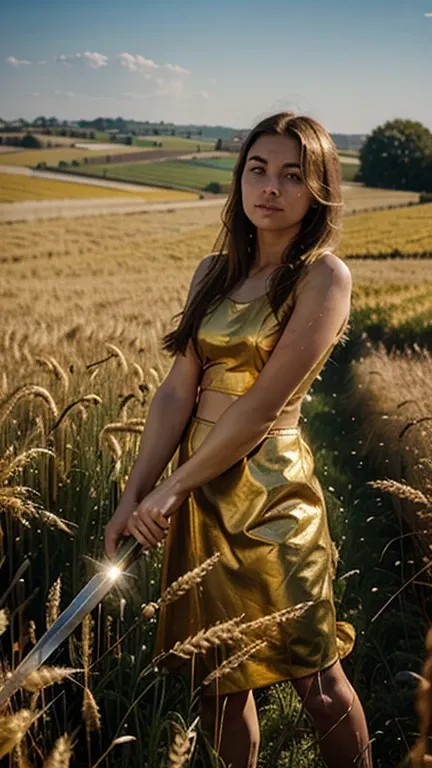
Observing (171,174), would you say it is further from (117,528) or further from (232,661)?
(232,661)

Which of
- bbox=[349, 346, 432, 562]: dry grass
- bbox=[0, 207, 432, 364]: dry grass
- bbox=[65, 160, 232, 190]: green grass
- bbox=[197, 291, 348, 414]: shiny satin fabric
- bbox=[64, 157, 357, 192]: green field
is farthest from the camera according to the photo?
bbox=[65, 160, 232, 190]: green grass

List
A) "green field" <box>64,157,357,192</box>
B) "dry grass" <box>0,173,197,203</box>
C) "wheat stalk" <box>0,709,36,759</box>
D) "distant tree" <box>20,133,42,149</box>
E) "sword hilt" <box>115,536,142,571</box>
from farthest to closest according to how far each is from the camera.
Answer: "green field" <box>64,157,357,192</box> < "dry grass" <box>0,173,197,203</box> < "distant tree" <box>20,133,42,149</box> < "sword hilt" <box>115,536,142,571</box> < "wheat stalk" <box>0,709,36,759</box>

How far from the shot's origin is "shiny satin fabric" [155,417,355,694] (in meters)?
1.23

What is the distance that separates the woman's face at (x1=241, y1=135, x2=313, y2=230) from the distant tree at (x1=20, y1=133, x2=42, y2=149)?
362 cm

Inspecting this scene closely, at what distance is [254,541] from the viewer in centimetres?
123

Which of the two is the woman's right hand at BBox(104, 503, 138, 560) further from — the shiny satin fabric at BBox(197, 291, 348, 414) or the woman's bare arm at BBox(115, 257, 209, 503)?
the shiny satin fabric at BBox(197, 291, 348, 414)

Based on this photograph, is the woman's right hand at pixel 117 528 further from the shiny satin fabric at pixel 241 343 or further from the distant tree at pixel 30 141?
the distant tree at pixel 30 141

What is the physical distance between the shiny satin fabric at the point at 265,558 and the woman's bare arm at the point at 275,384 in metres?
0.04

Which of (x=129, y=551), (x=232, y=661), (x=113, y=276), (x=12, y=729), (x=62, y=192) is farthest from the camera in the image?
(x=113, y=276)

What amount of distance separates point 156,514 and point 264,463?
6.6 inches

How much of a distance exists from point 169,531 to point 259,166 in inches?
21.8

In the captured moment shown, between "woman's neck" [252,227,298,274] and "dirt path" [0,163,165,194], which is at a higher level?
"woman's neck" [252,227,298,274]

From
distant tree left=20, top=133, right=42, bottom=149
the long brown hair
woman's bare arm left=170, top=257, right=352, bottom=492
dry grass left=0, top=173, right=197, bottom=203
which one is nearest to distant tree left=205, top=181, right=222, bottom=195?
dry grass left=0, top=173, right=197, bottom=203

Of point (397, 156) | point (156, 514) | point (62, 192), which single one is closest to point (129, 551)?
point (156, 514)
